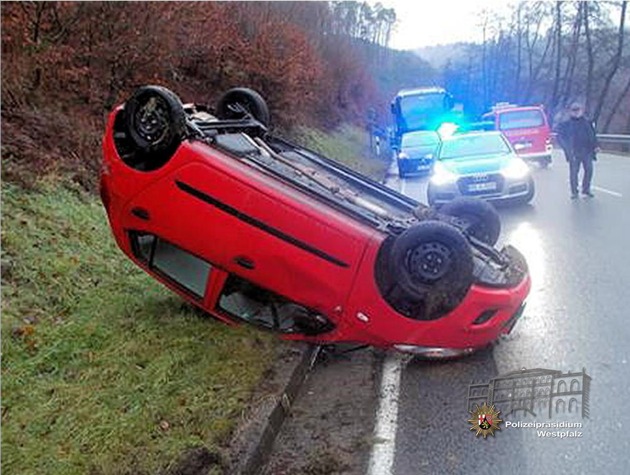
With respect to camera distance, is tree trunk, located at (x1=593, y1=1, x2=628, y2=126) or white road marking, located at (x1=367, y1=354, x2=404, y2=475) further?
tree trunk, located at (x1=593, y1=1, x2=628, y2=126)

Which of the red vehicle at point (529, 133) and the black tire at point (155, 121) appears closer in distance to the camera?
the black tire at point (155, 121)

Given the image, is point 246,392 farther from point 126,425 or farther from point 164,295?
point 164,295

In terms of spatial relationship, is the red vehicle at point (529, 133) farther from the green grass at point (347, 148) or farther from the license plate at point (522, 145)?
the green grass at point (347, 148)

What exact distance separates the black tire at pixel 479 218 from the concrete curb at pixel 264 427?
82.4 inches

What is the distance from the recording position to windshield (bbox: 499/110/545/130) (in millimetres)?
22000

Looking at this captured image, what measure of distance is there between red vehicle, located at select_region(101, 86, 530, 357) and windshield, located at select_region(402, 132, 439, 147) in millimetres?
15849

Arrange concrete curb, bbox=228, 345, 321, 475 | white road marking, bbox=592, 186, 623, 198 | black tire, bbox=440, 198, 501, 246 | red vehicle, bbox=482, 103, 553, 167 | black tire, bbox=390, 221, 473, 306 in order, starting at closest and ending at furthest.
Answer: concrete curb, bbox=228, 345, 321, 475
black tire, bbox=390, 221, 473, 306
black tire, bbox=440, 198, 501, 246
white road marking, bbox=592, 186, 623, 198
red vehicle, bbox=482, 103, 553, 167

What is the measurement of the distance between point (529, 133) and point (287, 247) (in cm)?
1800

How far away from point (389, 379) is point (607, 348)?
1615mm

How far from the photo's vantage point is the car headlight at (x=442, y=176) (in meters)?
12.4

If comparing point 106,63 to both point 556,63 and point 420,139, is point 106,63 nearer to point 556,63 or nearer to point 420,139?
point 420,139

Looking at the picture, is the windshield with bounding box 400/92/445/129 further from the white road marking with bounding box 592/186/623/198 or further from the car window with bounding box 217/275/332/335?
the car window with bounding box 217/275/332/335

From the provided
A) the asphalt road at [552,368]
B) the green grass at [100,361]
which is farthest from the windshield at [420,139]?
the green grass at [100,361]

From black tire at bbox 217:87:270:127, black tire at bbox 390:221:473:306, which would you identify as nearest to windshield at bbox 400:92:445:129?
black tire at bbox 217:87:270:127
